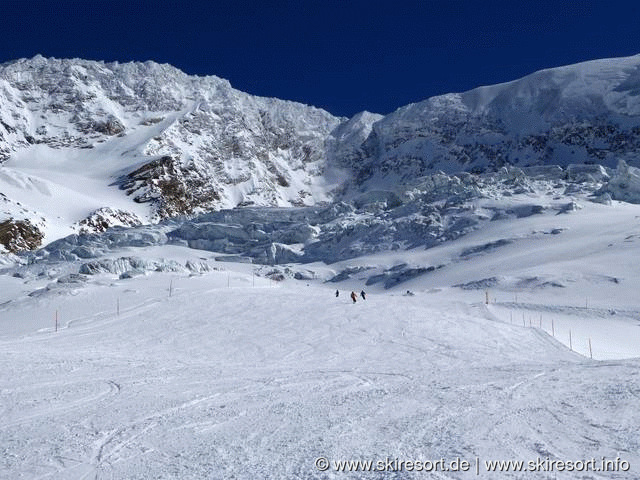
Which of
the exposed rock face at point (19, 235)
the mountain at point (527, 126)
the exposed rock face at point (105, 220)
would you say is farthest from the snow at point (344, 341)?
the mountain at point (527, 126)

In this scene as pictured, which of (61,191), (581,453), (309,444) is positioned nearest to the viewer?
(581,453)

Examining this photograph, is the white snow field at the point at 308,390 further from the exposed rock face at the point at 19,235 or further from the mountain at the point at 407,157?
the mountain at the point at 407,157

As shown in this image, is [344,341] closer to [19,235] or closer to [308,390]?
[308,390]

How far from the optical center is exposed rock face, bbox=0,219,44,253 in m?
119

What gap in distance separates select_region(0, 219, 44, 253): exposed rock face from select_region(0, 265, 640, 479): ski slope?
107391 mm

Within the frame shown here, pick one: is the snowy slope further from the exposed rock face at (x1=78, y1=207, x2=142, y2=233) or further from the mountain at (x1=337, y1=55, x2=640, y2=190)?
the mountain at (x1=337, y1=55, x2=640, y2=190)

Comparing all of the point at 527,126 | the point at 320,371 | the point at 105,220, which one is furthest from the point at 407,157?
the point at 320,371

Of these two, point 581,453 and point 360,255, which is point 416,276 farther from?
point 581,453

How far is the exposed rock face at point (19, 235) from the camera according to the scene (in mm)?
118562

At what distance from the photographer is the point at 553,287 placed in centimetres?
4109

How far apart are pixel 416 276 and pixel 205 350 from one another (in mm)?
38164

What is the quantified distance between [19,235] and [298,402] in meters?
126

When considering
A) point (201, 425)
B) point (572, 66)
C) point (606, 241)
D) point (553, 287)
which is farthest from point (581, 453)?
point (572, 66)

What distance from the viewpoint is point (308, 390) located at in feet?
41.7
